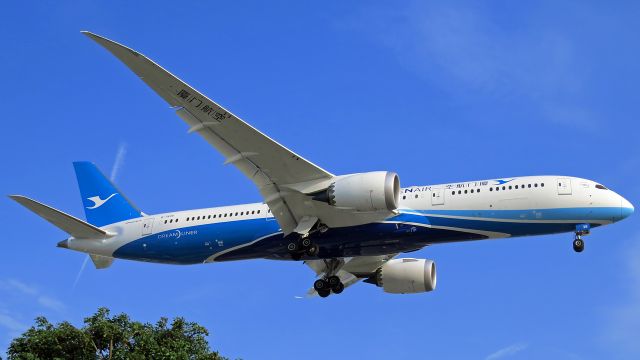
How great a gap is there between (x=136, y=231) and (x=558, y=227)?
18777mm

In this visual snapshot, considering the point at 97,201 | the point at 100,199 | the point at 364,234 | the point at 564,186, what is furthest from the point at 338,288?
the point at 97,201

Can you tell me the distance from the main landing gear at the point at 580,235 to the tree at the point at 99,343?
2134cm

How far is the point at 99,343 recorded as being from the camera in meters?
48.7

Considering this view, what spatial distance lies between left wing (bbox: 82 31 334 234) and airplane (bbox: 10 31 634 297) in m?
0.04

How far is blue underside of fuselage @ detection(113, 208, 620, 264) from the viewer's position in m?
35.5

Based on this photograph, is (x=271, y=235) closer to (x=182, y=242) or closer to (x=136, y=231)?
(x=182, y=242)

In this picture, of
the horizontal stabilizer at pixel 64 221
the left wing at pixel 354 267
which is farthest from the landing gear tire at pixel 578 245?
the horizontal stabilizer at pixel 64 221

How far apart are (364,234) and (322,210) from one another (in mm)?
1950

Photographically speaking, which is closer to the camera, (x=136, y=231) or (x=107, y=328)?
(x=136, y=231)

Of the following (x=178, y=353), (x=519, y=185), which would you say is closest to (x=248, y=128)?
(x=519, y=185)

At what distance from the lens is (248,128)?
3531 centimetres

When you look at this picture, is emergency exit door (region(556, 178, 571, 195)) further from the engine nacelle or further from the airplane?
the engine nacelle

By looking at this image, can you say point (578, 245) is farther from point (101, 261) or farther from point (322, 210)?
point (101, 261)

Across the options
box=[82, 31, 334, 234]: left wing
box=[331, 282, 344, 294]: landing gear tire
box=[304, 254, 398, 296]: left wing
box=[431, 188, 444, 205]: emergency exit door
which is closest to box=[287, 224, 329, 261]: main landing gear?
box=[82, 31, 334, 234]: left wing
